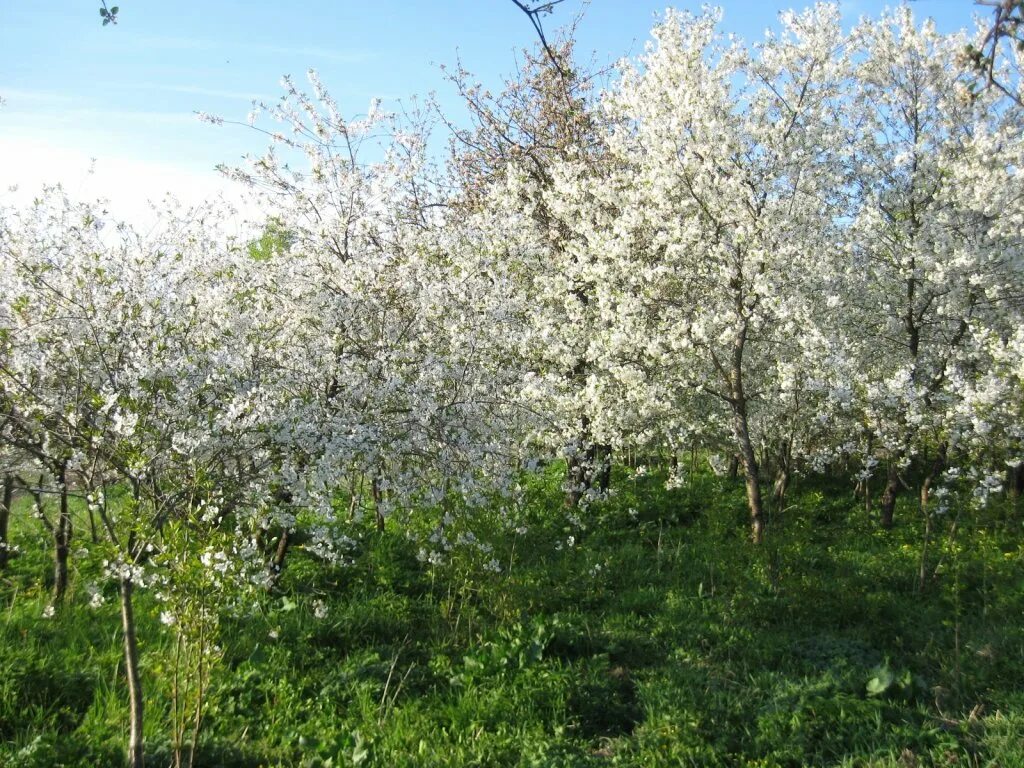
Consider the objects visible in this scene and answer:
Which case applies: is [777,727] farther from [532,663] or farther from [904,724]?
[532,663]

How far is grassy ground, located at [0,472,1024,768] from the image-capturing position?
553cm

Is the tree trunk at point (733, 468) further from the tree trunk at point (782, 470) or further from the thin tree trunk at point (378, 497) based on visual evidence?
the thin tree trunk at point (378, 497)

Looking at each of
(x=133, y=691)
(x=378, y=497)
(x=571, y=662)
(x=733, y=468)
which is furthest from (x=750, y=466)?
(x=133, y=691)

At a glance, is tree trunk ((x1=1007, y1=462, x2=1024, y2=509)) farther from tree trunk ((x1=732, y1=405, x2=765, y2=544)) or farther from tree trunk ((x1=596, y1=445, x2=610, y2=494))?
tree trunk ((x1=596, y1=445, x2=610, y2=494))

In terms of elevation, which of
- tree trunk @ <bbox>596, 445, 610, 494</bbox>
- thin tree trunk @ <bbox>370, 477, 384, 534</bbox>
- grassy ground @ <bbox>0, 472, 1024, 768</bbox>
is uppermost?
tree trunk @ <bbox>596, 445, 610, 494</bbox>

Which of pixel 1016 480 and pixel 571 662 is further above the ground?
pixel 1016 480

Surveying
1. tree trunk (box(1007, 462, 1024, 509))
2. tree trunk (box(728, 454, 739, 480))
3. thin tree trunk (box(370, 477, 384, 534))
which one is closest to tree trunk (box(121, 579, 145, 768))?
thin tree trunk (box(370, 477, 384, 534))

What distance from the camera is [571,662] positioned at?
22.6 feet

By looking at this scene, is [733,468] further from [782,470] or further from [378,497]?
[378,497]

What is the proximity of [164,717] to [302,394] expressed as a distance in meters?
3.24

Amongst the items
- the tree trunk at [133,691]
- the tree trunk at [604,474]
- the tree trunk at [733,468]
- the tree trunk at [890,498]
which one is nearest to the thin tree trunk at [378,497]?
the tree trunk at [133,691]

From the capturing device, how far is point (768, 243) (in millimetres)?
9688

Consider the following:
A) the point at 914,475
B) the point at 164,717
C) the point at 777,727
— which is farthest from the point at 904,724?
the point at 914,475

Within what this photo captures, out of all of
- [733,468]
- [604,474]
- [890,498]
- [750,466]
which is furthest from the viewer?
[733,468]
